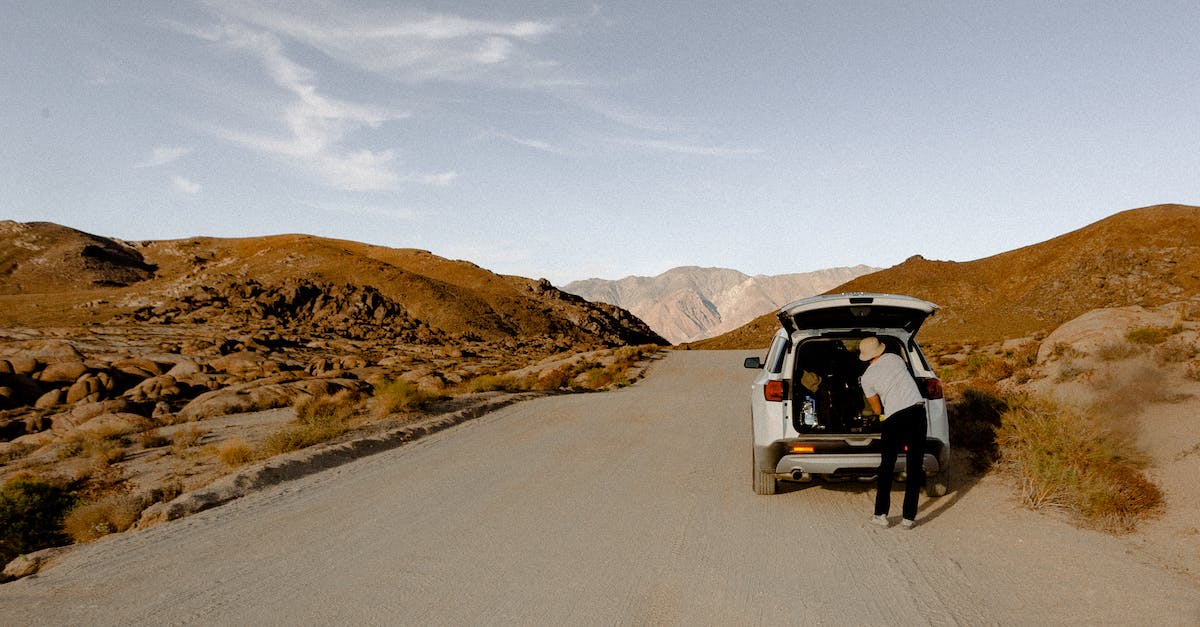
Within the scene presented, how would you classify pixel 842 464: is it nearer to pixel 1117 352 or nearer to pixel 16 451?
pixel 1117 352

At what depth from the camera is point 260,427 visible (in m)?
14.5

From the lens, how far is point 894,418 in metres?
5.67

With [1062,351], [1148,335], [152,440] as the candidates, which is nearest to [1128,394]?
[1062,351]

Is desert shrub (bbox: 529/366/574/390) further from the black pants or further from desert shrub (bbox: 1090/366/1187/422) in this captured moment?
the black pants

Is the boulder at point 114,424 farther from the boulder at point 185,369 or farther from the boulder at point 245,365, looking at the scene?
the boulder at point 245,365

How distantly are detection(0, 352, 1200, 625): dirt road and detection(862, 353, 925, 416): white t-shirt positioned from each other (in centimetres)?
119

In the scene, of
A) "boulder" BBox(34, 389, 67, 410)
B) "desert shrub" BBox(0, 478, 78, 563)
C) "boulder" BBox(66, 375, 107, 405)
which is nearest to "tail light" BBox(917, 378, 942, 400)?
"desert shrub" BBox(0, 478, 78, 563)

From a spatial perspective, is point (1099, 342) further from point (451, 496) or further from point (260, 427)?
point (260, 427)

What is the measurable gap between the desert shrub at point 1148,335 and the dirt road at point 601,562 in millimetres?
10906

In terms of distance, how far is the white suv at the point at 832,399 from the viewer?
6.12 m

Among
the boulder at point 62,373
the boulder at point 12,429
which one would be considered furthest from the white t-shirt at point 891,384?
the boulder at point 62,373

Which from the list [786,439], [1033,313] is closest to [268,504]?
[786,439]

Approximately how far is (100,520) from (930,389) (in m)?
9.11

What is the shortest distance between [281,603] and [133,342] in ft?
133
